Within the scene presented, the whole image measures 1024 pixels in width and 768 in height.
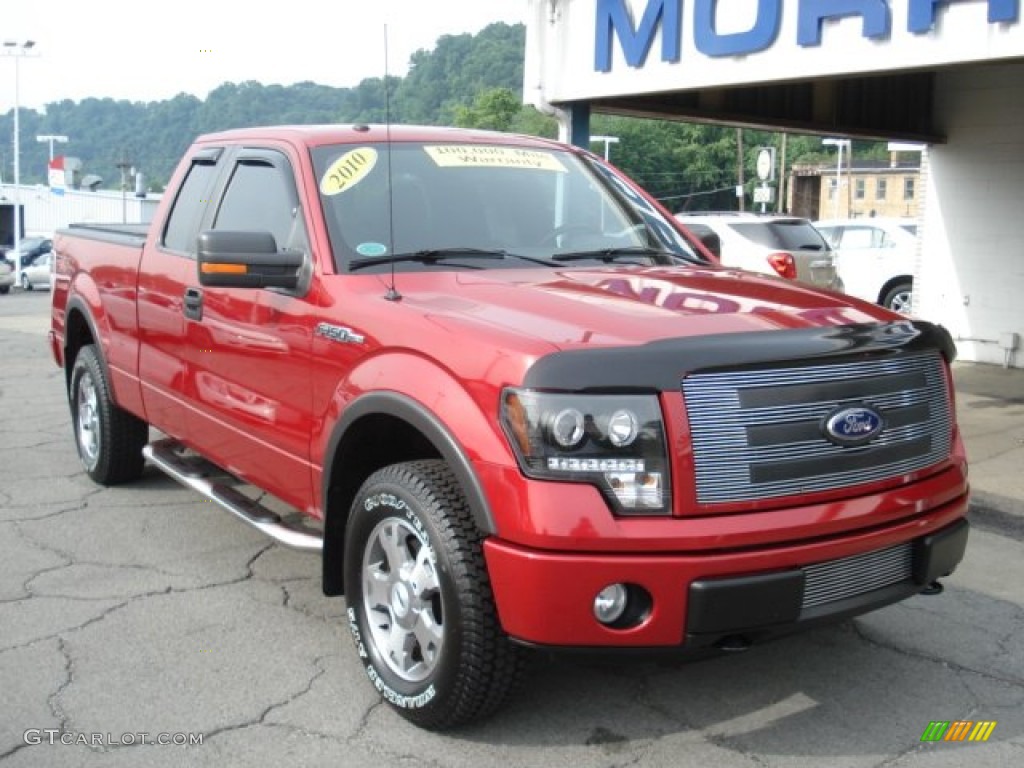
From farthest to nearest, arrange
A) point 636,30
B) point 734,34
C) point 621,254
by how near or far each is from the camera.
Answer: point 636,30 < point 734,34 < point 621,254

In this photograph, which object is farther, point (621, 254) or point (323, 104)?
point (323, 104)

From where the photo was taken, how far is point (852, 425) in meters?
3.14

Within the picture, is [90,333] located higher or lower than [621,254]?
lower

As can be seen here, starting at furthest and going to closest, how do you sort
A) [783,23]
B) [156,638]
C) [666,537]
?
[783,23] → [156,638] → [666,537]

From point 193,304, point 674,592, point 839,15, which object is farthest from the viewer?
point 839,15

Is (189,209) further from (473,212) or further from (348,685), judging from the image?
(348,685)

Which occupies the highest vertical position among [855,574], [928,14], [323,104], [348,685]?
[928,14]

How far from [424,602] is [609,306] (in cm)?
106

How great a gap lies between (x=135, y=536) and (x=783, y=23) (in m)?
5.30

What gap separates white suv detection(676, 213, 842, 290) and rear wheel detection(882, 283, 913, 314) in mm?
1025

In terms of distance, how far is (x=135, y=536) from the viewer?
214 inches

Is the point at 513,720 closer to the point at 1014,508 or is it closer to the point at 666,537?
the point at 666,537

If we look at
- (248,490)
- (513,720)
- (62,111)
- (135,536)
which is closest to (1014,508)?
(513,720)

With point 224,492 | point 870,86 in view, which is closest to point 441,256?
point 224,492
